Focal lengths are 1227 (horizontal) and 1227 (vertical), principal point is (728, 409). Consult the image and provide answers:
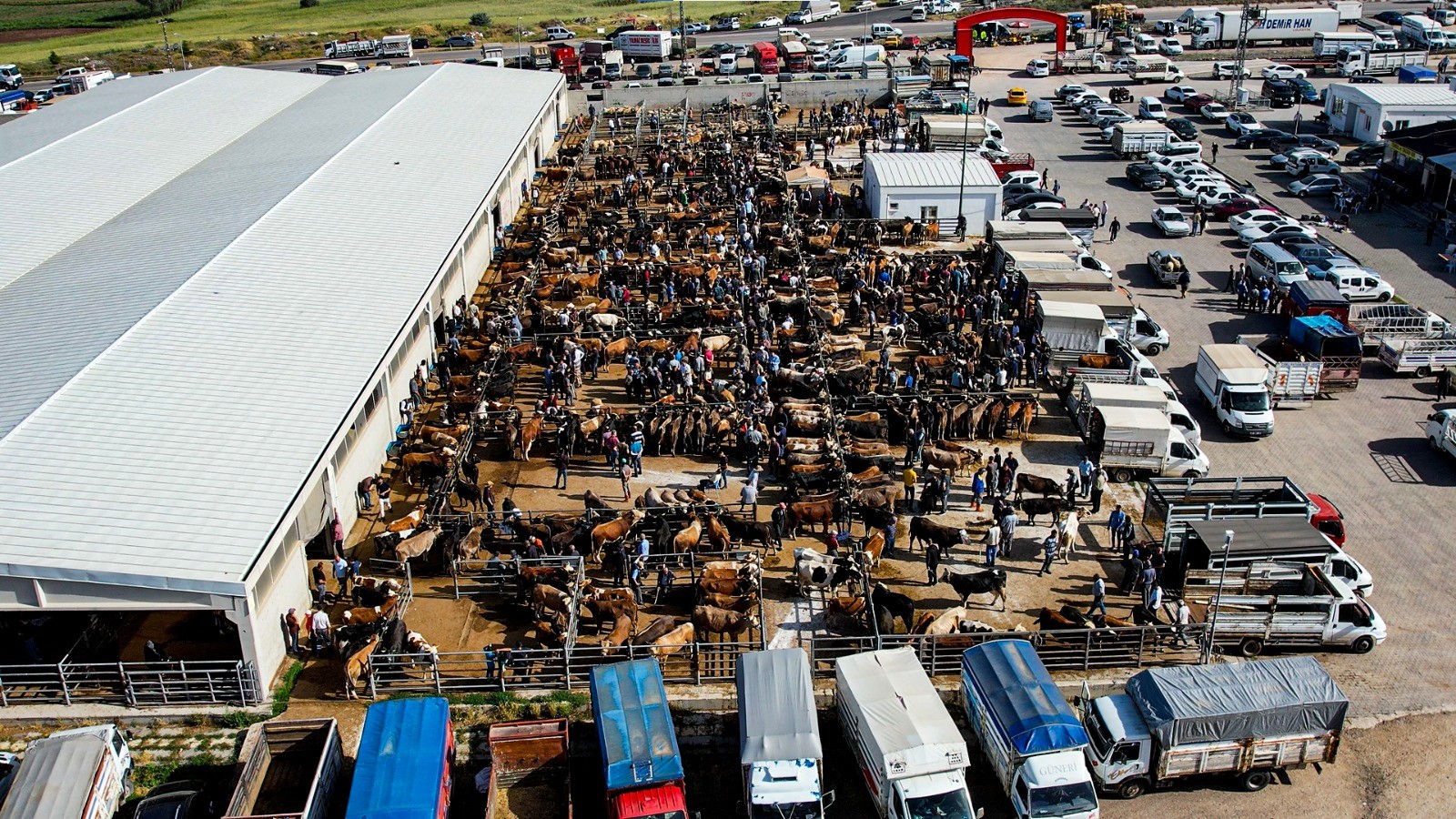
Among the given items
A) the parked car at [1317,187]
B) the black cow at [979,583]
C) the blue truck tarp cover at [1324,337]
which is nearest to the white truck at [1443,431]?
the blue truck tarp cover at [1324,337]

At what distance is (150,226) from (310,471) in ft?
62.2

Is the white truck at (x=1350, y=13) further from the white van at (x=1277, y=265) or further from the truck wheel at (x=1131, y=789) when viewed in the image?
the truck wheel at (x=1131, y=789)

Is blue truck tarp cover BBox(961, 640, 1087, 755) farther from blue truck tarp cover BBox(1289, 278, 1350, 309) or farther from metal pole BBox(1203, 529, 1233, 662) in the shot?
blue truck tarp cover BBox(1289, 278, 1350, 309)

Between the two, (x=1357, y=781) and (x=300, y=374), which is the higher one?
(x=300, y=374)

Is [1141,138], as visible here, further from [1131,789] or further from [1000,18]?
[1131,789]

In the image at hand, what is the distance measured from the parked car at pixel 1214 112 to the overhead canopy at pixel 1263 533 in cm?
5667

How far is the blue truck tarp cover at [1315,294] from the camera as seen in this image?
43875 mm

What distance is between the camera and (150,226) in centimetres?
4231

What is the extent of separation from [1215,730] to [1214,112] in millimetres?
65609

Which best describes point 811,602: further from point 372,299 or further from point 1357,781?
point 372,299

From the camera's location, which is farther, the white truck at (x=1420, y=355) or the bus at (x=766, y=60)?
the bus at (x=766, y=60)

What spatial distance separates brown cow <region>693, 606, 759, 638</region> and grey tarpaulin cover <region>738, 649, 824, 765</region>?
2.86m

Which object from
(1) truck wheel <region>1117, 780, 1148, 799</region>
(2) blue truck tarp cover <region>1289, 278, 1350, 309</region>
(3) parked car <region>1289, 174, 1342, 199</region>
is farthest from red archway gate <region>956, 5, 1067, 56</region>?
(1) truck wheel <region>1117, 780, 1148, 799</region>

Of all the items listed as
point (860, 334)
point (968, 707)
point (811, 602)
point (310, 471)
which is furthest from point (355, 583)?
point (860, 334)
